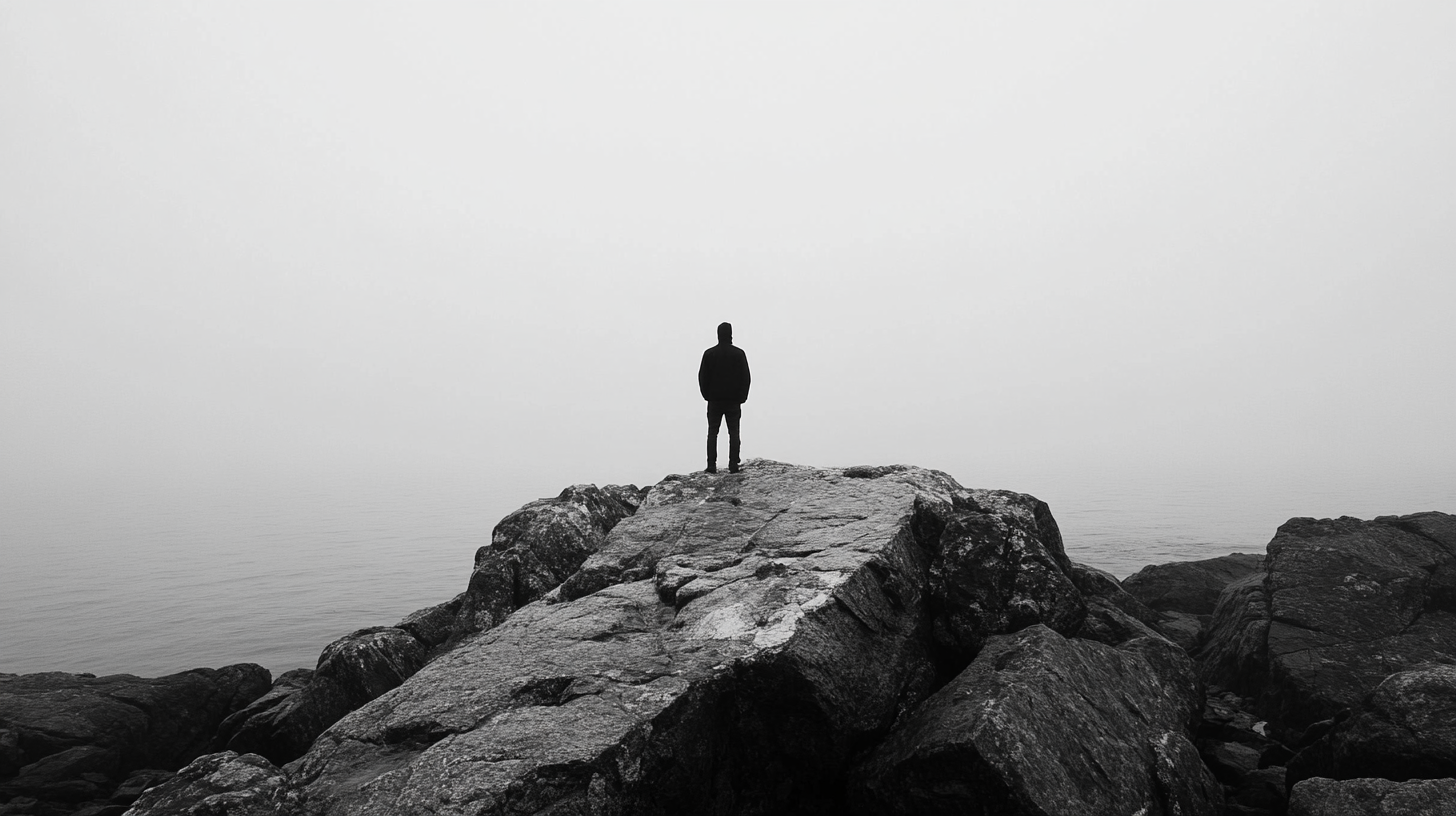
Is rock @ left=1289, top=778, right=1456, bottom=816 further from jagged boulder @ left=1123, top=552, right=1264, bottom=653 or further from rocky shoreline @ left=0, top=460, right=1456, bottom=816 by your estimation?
jagged boulder @ left=1123, top=552, right=1264, bottom=653

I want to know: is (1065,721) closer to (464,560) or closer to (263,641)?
(263,641)

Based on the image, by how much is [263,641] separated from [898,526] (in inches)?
1010

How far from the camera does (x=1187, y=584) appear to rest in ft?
74.2

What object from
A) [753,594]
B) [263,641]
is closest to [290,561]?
[263,641]

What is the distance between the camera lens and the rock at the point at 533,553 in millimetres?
14703

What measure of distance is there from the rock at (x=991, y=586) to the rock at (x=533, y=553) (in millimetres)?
6916

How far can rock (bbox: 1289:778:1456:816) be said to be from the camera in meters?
7.75

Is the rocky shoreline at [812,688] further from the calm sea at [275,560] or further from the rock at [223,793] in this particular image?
the calm sea at [275,560]

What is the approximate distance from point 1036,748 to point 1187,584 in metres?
18.3

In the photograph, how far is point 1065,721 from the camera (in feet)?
28.0

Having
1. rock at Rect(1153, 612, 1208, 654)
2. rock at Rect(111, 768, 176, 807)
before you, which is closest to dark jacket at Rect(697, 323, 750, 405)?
rock at Rect(1153, 612, 1208, 654)

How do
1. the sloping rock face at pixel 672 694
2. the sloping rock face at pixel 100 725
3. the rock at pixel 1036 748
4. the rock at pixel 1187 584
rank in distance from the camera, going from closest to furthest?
the sloping rock face at pixel 672 694 → the rock at pixel 1036 748 → the sloping rock face at pixel 100 725 → the rock at pixel 1187 584

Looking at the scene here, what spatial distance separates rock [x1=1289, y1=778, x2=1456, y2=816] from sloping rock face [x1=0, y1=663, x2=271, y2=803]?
18.6 metres

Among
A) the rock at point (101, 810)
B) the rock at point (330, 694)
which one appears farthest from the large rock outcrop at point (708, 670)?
the rock at point (101, 810)
